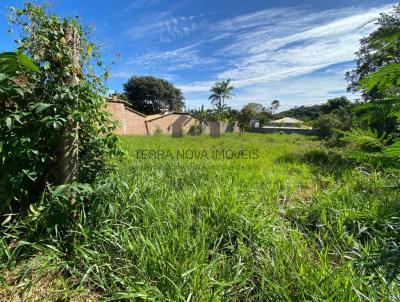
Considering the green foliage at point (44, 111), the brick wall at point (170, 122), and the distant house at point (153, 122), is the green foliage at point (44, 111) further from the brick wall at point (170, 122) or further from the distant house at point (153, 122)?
the brick wall at point (170, 122)

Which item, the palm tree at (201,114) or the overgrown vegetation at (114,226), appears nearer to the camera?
the overgrown vegetation at (114,226)

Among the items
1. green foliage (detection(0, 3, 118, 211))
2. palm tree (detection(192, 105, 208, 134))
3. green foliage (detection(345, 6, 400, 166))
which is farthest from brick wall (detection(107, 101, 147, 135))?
green foliage (detection(345, 6, 400, 166))

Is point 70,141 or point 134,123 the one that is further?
point 134,123

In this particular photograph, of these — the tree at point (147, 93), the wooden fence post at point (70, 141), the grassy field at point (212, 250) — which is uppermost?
the tree at point (147, 93)

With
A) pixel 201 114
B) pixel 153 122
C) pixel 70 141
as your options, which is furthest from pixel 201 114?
pixel 70 141

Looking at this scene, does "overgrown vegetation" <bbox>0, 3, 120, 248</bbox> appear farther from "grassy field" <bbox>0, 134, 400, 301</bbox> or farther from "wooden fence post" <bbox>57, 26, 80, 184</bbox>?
"grassy field" <bbox>0, 134, 400, 301</bbox>

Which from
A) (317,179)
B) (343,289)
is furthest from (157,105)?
(343,289)

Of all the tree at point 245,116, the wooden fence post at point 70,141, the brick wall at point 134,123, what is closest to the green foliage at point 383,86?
the wooden fence post at point 70,141

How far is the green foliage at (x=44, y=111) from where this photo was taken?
1946 mm

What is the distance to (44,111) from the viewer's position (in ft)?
6.89

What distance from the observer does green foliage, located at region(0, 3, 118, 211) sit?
76.6 inches

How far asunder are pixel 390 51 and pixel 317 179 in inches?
152

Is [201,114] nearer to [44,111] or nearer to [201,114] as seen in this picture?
[201,114]

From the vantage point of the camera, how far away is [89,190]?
204 centimetres
